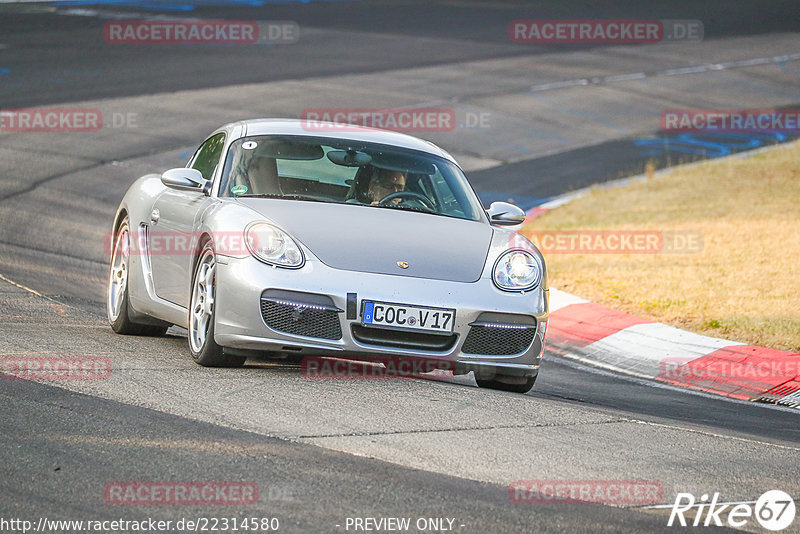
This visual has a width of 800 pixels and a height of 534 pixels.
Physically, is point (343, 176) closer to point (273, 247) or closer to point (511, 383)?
point (273, 247)

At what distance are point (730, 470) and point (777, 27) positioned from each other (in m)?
32.6

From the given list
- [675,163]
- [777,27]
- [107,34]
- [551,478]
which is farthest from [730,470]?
[777,27]

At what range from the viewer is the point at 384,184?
7.86 metres

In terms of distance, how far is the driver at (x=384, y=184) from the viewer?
306 inches

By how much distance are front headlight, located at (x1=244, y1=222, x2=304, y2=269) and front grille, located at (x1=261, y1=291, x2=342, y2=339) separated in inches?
7.5

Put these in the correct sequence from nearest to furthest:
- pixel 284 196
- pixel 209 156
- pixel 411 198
Result: 1. pixel 284 196
2. pixel 411 198
3. pixel 209 156

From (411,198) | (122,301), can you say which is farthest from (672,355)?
(122,301)

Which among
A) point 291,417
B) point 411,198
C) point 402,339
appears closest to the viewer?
point 291,417

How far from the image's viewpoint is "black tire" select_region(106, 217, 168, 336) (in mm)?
8320

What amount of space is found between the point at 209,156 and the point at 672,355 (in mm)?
3612

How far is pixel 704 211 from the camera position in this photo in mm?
15703

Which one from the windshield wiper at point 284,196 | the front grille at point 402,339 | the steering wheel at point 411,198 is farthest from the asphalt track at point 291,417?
the steering wheel at point 411,198

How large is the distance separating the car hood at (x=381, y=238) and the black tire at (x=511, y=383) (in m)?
0.71

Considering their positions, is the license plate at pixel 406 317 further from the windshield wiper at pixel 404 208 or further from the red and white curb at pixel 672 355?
the red and white curb at pixel 672 355
